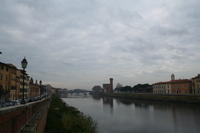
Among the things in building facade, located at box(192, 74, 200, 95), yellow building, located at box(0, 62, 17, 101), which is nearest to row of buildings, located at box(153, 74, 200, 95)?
building facade, located at box(192, 74, 200, 95)

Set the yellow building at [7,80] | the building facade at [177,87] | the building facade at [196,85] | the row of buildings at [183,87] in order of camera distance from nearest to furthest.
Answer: the yellow building at [7,80], the building facade at [196,85], the row of buildings at [183,87], the building facade at [177,87]

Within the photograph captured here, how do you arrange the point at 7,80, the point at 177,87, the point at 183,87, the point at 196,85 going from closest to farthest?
the point at 7,80
the point at 196,85
the point at 183,87
the point at 177,87

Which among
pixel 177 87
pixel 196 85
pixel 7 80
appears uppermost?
pixel 7 80

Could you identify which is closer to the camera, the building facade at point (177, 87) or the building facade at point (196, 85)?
the building facade at point (196, 85)

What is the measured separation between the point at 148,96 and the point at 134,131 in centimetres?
6756

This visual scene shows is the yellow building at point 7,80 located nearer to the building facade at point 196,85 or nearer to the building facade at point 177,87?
the building facade at point 196,85

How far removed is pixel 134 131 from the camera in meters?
26.9

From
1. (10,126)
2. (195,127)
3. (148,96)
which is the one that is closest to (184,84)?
(148,96)

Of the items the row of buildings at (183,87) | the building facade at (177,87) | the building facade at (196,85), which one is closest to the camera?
the building facade at (196,85)

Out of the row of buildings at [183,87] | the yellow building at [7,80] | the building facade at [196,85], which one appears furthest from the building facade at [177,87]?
the yellow building at [7,80]

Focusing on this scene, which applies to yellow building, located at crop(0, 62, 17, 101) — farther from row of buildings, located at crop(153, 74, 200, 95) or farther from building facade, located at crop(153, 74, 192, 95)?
building facade, located at crop(153, 74, 192, 95)

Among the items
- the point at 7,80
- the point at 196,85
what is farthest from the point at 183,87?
the point at 7,80

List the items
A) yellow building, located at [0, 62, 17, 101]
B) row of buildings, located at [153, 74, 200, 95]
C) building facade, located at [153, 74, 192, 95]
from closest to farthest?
yellow building, located at [0, 62, 17, 101] < row of buildings, located at [153, 74, 200, 95] < building facade, located at [153, 74, 192, 95]

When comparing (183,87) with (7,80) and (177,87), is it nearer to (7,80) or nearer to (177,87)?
(177,87)
